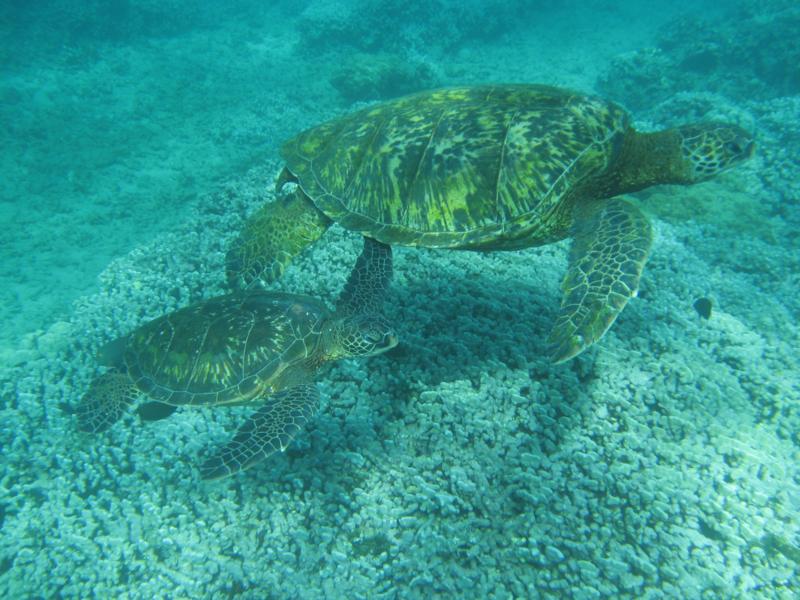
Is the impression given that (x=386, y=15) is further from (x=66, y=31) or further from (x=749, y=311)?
(x=749, y=311)

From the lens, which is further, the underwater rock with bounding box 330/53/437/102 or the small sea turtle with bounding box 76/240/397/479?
the underwater rock with bounding box 330/53/437/102

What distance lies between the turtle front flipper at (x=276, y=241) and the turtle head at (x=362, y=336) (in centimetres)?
103

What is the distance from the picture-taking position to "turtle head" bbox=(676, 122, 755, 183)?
3.41 metres

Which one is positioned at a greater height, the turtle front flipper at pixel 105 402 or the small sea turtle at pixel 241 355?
the small sea turtle at pixel 241 355

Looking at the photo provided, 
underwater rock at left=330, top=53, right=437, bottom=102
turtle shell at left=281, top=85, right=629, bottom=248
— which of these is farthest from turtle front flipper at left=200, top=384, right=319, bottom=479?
underwater rock at left=330, top=53, right=437, bottom=102

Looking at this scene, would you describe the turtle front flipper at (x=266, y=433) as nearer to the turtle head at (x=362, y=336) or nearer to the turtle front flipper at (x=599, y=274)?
the turtle head at (x=362, y=336)

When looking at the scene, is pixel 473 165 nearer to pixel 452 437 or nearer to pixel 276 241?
pixel 276 241

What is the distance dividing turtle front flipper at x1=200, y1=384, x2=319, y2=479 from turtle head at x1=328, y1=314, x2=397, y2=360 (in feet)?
1.53

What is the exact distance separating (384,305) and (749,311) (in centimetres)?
447

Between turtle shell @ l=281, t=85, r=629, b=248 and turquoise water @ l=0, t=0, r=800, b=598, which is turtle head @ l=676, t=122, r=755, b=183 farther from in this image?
turquoise water @ l=0, t=0, r=800, b=598

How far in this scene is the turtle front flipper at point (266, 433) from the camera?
109 inches

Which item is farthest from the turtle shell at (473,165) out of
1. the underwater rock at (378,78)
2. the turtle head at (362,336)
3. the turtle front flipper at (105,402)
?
the underwater rock at (378,78)

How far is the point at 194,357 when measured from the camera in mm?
3391

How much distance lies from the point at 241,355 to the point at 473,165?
2556 millimetres
